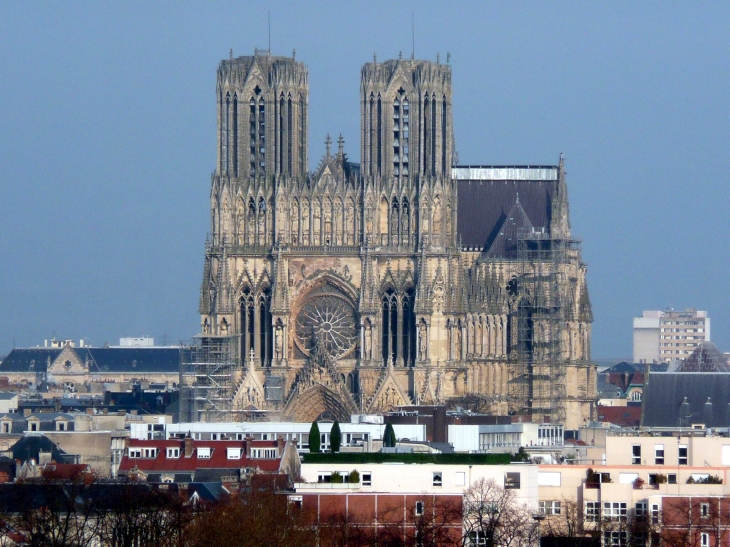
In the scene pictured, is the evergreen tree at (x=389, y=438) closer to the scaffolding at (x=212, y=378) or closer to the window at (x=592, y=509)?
the window at (x=592, y=509)

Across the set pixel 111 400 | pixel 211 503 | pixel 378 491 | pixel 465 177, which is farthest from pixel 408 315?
pixel 378 491

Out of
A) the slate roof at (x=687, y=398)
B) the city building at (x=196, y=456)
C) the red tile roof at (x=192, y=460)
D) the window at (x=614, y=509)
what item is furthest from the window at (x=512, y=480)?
the slate roof at (x=687, y=398)

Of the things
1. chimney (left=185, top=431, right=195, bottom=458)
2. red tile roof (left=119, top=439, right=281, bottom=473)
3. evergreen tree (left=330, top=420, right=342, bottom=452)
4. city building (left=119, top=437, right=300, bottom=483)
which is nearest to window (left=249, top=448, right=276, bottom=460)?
city building (left=119, top=437, right=300, bottom=483)

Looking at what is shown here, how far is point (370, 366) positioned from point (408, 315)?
2.97 meters

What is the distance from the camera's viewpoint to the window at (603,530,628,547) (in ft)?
242

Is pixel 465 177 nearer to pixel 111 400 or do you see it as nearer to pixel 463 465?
pixel 111 400

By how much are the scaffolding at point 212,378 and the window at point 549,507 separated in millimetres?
57226

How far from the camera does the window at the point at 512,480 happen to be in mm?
77625

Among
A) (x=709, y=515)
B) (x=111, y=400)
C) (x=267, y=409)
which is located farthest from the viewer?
(x=111, y=400)

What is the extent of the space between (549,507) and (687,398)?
2086 inches

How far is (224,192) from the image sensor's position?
13675 cm

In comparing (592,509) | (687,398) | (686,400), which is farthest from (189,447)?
(592,509)

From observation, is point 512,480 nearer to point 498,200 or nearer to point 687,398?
point 687,398

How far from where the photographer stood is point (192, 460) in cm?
11112
